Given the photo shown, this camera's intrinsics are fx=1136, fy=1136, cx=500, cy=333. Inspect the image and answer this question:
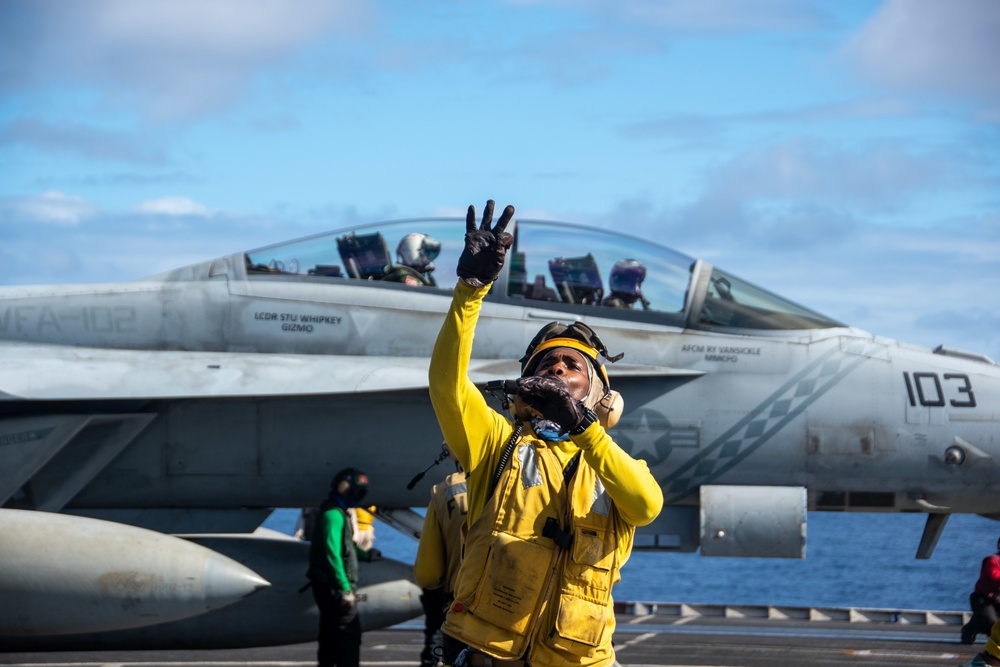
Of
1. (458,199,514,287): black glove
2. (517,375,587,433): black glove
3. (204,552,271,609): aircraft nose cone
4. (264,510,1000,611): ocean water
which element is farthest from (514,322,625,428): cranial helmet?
(264,510,1000,611): ocean water

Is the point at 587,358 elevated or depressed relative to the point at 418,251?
depressed

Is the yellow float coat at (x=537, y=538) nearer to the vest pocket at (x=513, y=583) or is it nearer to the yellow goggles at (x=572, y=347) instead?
the vest pocket at (x=513, y=583)

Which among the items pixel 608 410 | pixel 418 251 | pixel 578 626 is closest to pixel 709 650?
pixel 418 251

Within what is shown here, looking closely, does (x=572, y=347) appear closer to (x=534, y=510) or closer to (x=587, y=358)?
(x=587, y=358)

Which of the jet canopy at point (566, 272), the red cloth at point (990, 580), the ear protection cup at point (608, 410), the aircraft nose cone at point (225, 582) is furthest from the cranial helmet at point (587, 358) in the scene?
the red cloth at point (990, 580)

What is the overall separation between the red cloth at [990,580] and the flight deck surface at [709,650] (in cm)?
63

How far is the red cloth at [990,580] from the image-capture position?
12922 mm

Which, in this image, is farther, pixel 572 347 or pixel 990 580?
pixel 990 580

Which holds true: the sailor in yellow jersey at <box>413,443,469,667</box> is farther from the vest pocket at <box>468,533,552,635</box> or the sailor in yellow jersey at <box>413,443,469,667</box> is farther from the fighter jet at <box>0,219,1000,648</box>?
the vest pocket at <box>468,533,552,635</box>

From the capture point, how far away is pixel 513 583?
13.2 feet

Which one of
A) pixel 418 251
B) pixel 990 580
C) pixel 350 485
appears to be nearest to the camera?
pixel 350 485

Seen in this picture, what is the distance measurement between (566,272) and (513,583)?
527 cm

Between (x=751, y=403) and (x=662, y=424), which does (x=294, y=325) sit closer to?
(x=662, y=424)

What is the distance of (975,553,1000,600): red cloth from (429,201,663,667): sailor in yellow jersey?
1026 cm
